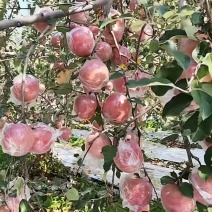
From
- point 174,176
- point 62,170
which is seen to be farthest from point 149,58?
point 62,170

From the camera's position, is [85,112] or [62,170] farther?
[62,170]

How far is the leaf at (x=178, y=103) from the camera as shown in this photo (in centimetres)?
63

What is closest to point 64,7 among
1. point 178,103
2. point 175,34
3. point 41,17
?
point 41,17

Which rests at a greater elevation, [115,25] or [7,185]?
[115,25]

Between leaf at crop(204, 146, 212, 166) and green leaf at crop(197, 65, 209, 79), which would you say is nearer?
green leaf at crop(197, 65, 209, 79)

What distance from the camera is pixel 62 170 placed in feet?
15.9

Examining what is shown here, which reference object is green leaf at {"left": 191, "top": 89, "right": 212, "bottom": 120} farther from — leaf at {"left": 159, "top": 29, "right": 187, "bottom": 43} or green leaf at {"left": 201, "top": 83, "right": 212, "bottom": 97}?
leaf at {"left": 159, "top": 29, "right": 187, "bottom": 43}

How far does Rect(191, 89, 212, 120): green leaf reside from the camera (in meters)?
0.55

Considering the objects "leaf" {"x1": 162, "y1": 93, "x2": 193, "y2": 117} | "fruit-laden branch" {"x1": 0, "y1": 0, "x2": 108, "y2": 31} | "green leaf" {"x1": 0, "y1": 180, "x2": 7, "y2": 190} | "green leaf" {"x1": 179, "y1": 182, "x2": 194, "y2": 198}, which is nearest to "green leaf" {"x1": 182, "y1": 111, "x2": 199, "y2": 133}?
"leaf" {"x1": 162, "y1": 93, "x2": 193, "y2": 117}

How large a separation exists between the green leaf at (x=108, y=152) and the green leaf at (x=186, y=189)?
137mm

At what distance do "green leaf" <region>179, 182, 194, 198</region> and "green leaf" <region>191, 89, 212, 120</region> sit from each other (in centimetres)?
25

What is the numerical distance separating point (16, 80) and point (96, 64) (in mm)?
160

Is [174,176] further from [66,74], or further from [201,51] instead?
[66,74]

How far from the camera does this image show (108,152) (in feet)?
2.76
